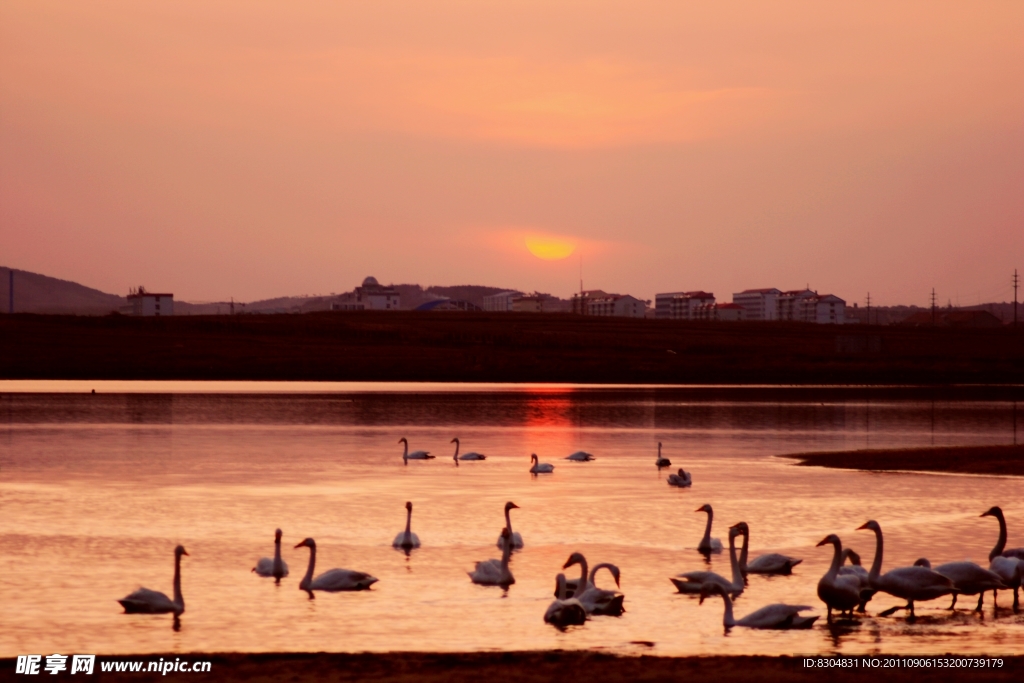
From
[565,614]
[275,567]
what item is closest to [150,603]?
[275,567]

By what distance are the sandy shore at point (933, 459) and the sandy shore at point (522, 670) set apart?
23.5 metres

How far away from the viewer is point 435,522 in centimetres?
2542

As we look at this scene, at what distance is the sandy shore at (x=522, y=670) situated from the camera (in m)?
12.5

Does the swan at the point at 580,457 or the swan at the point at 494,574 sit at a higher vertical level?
the swan at the point at 580,457

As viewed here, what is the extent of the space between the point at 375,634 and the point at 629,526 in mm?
10229

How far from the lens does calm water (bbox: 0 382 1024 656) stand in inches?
613

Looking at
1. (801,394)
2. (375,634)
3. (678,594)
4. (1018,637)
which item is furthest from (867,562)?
(801,394)

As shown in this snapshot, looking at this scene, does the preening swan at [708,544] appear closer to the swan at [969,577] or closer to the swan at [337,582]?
the swan at [969,577]

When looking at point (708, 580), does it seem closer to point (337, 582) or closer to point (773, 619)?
point (773, 619)

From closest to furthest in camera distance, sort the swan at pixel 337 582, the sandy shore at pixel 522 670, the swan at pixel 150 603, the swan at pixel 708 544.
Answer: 1. the sandy shore at pixel 522 670
2. the swan at pixel 150 603
3. the swan at pixel 337 582
4. the swan at pixel 708 544

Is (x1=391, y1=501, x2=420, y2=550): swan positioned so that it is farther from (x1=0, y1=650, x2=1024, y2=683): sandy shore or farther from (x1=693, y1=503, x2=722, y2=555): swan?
(x1=0, y1=650, x2=1024, y2=683): sandy shore

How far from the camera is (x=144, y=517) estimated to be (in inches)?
998

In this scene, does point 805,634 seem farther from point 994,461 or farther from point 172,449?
point 172,449

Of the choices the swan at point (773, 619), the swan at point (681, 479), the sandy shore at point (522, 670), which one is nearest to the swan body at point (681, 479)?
the swan at point (681, 479)
